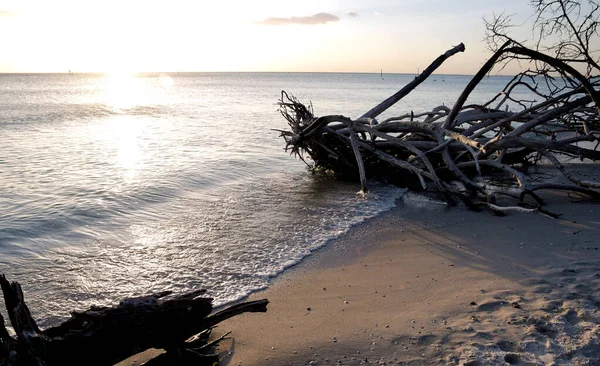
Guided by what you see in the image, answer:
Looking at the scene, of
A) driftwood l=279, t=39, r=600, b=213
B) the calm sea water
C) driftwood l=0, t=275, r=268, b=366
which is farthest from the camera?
driftwood l=279, t=39, r=600, b=213

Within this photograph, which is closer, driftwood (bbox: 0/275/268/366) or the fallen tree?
driftwood (bbox: 0/275/268/366)

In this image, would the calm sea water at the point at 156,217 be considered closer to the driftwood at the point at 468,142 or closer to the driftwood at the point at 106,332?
the driftwood at the point at 468,142

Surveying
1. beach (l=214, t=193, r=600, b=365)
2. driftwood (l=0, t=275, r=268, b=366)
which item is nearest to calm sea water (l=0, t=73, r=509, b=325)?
beach (l=214, t=193, r=600, b=365)

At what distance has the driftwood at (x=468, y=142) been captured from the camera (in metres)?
6.57

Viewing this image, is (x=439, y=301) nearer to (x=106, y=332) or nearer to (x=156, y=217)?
(x=106, y=332)

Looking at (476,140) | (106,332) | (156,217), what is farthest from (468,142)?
(106,332)

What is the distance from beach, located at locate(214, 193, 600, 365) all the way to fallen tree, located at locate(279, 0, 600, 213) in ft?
3.24

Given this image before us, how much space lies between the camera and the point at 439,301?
409 centimetres

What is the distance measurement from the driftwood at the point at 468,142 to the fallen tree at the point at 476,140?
0.02 meters

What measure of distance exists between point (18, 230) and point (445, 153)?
6462 millimetres

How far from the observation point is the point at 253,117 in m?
23.9

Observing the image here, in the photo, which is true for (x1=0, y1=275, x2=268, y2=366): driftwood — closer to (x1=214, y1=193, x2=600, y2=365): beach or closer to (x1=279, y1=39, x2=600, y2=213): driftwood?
(x1=214, y1=193, x2=600, y2=365): beach

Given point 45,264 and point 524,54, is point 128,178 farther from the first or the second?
point 524,54

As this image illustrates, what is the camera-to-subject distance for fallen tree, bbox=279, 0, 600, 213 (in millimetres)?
6406
